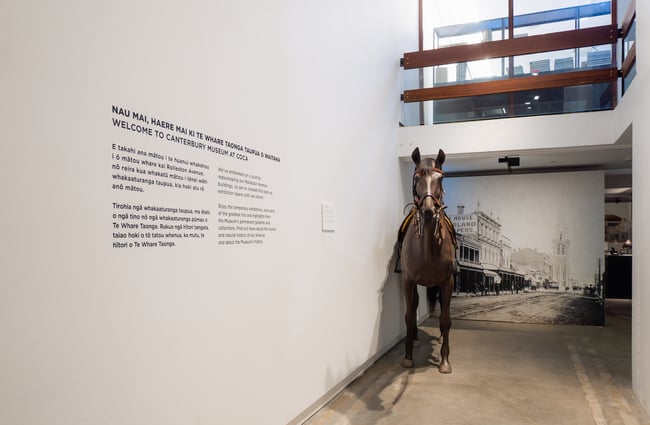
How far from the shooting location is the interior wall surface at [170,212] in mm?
1525

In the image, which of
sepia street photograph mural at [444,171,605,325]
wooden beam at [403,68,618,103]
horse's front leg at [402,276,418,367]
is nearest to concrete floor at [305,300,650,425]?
horse's front leg at [402,276,418,367]

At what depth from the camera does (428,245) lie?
181 inches

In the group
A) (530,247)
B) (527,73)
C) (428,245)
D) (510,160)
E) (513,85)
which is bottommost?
(530,247)

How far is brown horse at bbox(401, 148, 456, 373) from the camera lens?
4.16 m

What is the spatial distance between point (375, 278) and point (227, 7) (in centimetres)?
336

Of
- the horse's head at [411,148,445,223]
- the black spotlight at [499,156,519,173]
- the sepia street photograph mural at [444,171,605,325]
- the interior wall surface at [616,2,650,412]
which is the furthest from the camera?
the sepia street photograph mural at [444,171,605,325]

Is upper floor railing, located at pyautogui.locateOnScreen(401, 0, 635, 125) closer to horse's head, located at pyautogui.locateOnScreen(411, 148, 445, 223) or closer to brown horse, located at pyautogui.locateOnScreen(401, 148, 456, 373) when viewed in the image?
brown horse, located at pyautogui.locateOnScreen(401, 148, 456, 373)

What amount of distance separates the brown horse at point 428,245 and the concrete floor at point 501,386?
407 mm

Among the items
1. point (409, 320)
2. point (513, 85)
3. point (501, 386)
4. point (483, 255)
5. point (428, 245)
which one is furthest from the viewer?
point (483, 255)

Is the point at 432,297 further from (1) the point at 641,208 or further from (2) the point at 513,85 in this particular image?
(1) the point at 641,208

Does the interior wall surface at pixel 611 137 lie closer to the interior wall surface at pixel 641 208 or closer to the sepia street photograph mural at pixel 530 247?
the interior wall surface at pixel 641 208

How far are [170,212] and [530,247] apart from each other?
6.93 m

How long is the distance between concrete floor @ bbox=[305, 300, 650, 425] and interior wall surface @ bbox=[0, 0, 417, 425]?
485 millimetres

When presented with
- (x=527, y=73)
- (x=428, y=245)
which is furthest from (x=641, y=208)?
(x=527, y=73)
